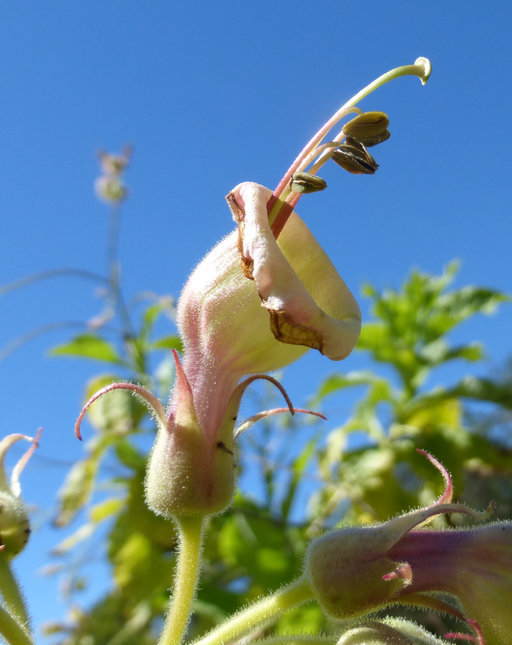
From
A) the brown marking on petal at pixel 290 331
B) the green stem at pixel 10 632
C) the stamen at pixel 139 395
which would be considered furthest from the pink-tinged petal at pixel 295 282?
the green stem at pixel 10 632

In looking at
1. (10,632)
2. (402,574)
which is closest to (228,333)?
(402,574)

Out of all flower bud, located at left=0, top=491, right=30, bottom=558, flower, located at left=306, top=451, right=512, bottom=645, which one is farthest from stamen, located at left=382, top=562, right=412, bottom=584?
flower bud, located at left=0, top=491, right=30, bottom=558

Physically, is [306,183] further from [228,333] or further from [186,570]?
[186,570]

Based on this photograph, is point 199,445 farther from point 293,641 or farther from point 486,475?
point 486,475

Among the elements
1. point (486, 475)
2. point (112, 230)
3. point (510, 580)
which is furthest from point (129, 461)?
point (510, 580)

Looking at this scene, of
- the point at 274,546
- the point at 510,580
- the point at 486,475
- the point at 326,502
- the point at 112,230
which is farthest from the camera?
the point at 112,230

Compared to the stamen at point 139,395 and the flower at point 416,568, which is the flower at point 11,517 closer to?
the stamen at point 139,395

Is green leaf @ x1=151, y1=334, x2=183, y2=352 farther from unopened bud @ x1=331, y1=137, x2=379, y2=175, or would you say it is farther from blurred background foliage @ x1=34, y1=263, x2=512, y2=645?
unopened bud @ x1=331, y1=137, x2=379, y2=175
